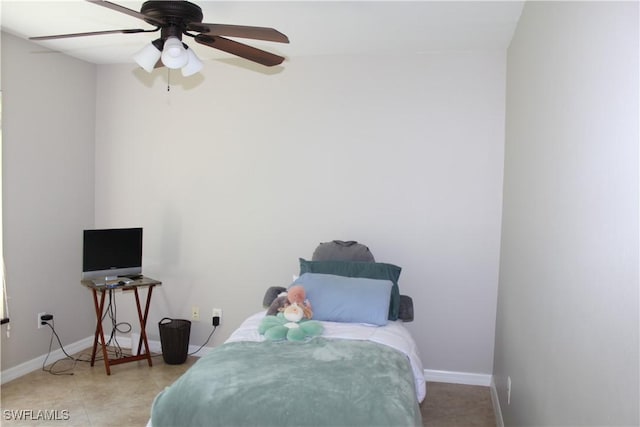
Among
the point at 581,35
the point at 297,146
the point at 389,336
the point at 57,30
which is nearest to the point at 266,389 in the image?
the point at 389,336

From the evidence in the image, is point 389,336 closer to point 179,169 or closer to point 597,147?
point 597,147

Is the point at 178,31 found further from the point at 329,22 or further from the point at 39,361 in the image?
the point at 39,361

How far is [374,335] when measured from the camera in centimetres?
281

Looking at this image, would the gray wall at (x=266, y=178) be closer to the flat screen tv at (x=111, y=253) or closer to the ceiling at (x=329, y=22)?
the ceiling at (x=329, y=22)

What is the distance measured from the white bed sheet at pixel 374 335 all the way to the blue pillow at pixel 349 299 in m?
0.05

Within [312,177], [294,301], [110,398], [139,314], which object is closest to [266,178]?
[312,177]

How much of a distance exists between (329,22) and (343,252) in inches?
64.3

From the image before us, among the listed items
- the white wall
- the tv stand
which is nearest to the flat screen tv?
the tv stand

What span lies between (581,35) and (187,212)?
136 inches

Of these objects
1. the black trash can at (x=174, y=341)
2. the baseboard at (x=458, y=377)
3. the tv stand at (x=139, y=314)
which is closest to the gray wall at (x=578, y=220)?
the baseboard at (x=458, y=377)

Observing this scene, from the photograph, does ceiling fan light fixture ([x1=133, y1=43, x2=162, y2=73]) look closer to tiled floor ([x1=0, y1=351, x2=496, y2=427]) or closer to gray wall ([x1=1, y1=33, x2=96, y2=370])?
gray wall ([x1=1, y1=33, x2=96, y2=370])

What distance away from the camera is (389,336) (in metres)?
2.82

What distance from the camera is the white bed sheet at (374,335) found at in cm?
271

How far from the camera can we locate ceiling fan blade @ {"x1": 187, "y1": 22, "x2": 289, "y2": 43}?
2180 millimetres
